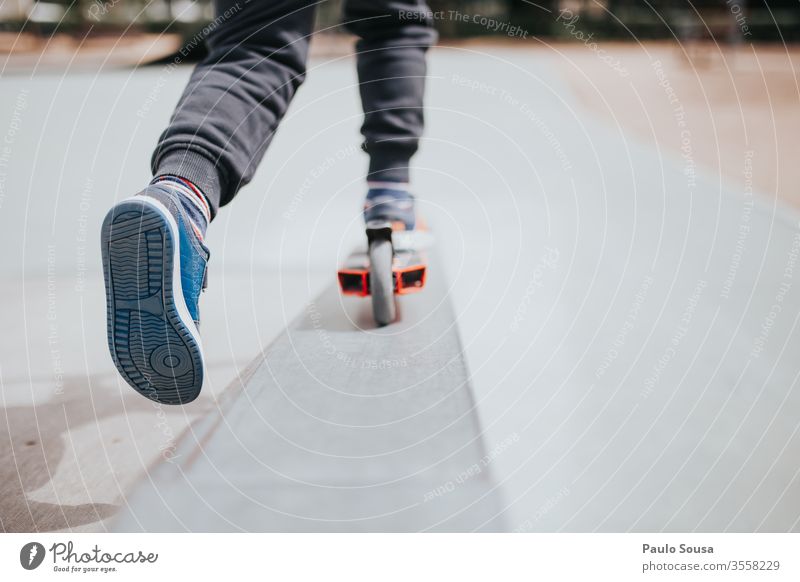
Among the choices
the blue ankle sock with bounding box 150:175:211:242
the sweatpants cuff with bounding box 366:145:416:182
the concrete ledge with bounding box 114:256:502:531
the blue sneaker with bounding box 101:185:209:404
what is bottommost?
the concrete ledge with bounding box 114:256:502:531

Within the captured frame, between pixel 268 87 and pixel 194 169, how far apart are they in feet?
0.51

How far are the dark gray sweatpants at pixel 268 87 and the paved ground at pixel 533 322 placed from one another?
0.87 feet

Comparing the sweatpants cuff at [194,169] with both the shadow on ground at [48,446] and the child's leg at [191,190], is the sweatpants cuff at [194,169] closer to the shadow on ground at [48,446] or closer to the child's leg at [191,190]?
the child's leg at [191,190]

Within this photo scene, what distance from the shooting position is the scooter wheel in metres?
0.99

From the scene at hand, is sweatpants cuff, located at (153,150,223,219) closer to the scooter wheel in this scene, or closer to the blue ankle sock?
the blue ankle sock

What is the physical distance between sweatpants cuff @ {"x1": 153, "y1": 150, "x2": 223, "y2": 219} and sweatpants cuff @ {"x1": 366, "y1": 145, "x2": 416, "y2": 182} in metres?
0.30

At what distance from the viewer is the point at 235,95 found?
2.72ft

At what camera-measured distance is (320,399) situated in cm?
81

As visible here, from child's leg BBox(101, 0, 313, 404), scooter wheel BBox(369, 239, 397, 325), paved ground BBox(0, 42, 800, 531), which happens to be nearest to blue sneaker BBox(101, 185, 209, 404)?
child's leg BBox(101, 0, 313, 404)

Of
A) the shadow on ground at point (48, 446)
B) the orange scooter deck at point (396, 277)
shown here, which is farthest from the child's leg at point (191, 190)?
the orange scooter deck at point (396, 277)

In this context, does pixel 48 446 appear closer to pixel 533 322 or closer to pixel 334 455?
pixel 334 455

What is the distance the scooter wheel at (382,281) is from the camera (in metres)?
0.99

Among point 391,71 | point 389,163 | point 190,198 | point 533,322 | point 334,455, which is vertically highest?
point 391,71

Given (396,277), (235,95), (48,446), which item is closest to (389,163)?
(396,277)
